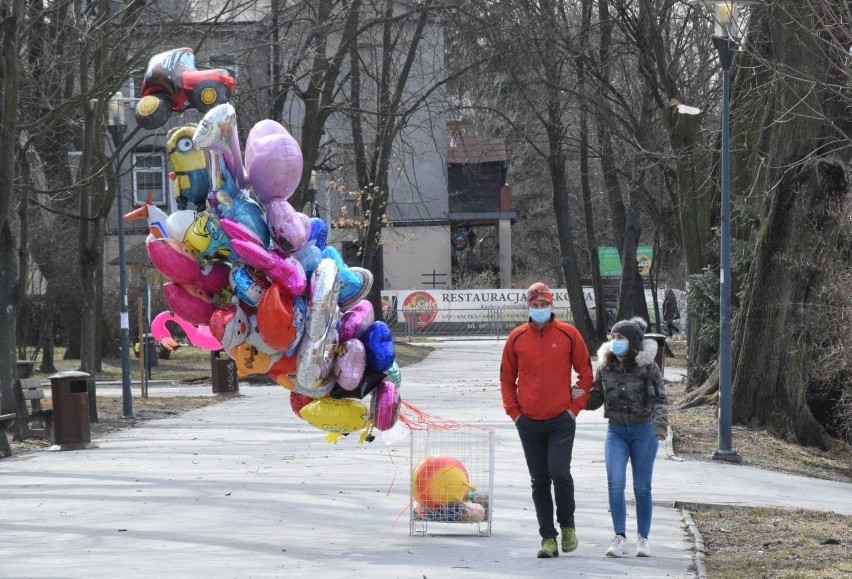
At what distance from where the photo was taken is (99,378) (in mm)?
30594

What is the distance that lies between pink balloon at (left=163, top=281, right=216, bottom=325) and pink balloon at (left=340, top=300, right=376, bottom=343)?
1.00m

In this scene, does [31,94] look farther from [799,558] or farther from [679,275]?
[679,275]

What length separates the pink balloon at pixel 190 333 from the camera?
31.8 ft

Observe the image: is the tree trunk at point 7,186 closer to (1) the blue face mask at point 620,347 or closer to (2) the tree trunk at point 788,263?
(1) the blue face mask at point 620,347

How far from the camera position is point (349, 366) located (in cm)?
913

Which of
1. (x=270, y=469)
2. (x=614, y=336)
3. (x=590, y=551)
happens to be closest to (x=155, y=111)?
(x=614, y=336)

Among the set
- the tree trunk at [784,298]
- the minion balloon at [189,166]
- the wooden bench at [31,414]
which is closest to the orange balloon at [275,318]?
the minion balloon at [189,166]

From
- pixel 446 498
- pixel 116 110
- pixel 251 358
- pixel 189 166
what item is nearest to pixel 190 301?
pixel 251 358

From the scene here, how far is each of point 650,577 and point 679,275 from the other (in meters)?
50.3

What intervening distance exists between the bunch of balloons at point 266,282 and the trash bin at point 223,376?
52.7ft

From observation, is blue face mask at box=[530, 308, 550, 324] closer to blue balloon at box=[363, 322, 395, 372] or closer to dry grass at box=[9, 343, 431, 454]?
blue balloon at box=[363, 322, 395, 372]

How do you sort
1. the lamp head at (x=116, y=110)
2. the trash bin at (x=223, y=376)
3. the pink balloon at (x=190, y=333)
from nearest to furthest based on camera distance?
the pink balloon at (x=190, y=333) < the lamp head at (x=116, y=110) < the trash bin at (x=223, y=376)

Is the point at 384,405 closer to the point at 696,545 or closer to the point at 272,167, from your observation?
the point at 272,167

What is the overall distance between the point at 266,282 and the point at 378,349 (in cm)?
101
